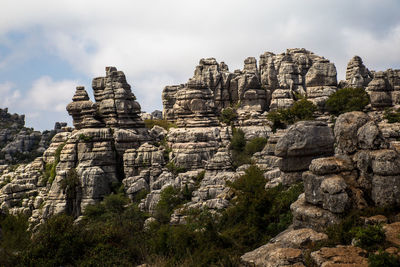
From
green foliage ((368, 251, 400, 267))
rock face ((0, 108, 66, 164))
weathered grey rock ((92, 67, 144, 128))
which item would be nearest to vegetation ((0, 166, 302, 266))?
green foliage ((368, 251, 400, 267))

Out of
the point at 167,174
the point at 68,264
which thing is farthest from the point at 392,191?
the point at 167,174

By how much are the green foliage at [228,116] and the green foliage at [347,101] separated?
13868 millimetres

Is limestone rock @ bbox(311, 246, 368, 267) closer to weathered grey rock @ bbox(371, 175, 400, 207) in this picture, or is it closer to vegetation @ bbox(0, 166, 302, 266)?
vegetation @ bbox(0, 166, 302, 266)

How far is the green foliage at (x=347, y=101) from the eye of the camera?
47.0 metres

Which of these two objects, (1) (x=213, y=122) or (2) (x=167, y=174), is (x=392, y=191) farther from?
(1) (x=213, y=122)

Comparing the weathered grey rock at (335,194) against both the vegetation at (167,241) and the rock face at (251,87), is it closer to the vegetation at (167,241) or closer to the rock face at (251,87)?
the vegetation at (167,241)

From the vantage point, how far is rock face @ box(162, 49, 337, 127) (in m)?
51.0

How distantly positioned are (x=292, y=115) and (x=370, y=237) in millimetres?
37448

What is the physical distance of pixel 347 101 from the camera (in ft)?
159

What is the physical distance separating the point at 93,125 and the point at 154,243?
31.2 meters

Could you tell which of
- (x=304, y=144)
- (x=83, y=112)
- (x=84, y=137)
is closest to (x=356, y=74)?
(x=304, y=144)

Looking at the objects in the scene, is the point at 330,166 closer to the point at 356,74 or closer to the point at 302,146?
the point at 302,146

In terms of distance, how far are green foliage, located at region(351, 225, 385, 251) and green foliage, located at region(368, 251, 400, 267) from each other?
107 cm

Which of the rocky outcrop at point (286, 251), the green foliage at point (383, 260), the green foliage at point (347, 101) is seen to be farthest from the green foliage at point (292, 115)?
the green foliage at point (383, 260)
